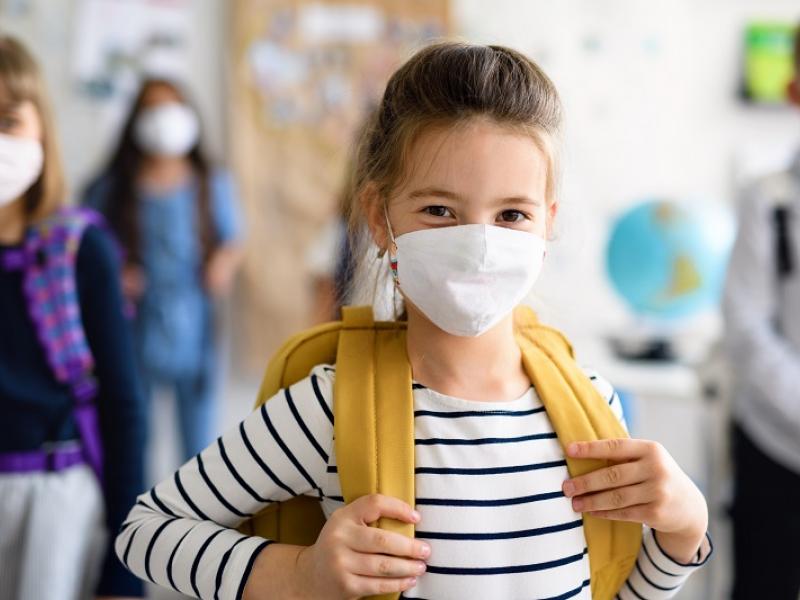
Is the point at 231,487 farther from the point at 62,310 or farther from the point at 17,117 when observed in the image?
the point at 17,117

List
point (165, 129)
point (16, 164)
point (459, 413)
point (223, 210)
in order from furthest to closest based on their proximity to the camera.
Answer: point (223, 210)
point (165, 129)
point (16, 164)
point (459, 413)

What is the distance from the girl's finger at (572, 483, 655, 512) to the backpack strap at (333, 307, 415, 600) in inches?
7.2

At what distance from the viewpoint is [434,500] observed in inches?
32.0

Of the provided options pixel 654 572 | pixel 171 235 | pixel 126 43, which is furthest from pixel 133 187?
pixel 654 572

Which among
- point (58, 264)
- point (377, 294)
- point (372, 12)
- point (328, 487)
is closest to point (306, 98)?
point (372, 12)

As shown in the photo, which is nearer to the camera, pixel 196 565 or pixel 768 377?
pixel 196 565

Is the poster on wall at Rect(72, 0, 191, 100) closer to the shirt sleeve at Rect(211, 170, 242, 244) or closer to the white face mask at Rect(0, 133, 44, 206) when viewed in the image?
the shirt sleeve at Rect(211, 170, 242, 244)

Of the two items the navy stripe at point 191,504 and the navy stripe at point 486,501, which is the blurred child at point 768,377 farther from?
the navy stripe at point 191,504

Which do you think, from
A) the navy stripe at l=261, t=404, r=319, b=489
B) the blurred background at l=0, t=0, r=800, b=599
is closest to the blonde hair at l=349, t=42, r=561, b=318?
the navy stripe at l=261, t=404, r=319, b=489

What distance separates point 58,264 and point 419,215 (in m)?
0.66

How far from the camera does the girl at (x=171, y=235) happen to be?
2916 mm

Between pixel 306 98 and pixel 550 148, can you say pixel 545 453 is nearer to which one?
pixel 550 148

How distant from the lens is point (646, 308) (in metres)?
2.55

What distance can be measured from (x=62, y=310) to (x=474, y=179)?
0.73 meters
